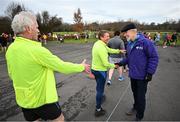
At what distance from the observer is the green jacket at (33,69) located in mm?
2290

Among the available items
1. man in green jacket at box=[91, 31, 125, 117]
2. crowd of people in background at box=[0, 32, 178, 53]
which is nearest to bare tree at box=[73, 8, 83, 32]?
crowd of people in background at box=[0, 32, 178, 53]

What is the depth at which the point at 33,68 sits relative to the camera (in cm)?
235

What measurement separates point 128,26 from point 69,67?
207cm

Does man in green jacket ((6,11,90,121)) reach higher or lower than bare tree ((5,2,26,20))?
lower

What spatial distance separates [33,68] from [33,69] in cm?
1

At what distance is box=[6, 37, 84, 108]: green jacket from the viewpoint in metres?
2.29

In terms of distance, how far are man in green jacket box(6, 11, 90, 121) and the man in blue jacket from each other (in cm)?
175

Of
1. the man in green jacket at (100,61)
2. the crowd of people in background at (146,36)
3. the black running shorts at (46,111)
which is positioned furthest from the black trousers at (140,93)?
the crowd of people in background at (146,36)

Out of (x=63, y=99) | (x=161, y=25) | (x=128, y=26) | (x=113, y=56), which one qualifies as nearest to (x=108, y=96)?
(x=63, y=99)

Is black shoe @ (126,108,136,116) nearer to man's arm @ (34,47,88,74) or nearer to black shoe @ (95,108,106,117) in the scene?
black shoe @ (95,108,106,117)

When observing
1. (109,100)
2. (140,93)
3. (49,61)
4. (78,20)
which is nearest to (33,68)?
(49,61)

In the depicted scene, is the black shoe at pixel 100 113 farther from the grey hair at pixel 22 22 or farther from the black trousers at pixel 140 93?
the grey hair at pixel 22 22

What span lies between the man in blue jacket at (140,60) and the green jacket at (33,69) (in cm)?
181

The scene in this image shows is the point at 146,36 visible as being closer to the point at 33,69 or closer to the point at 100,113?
the point at 100,113
